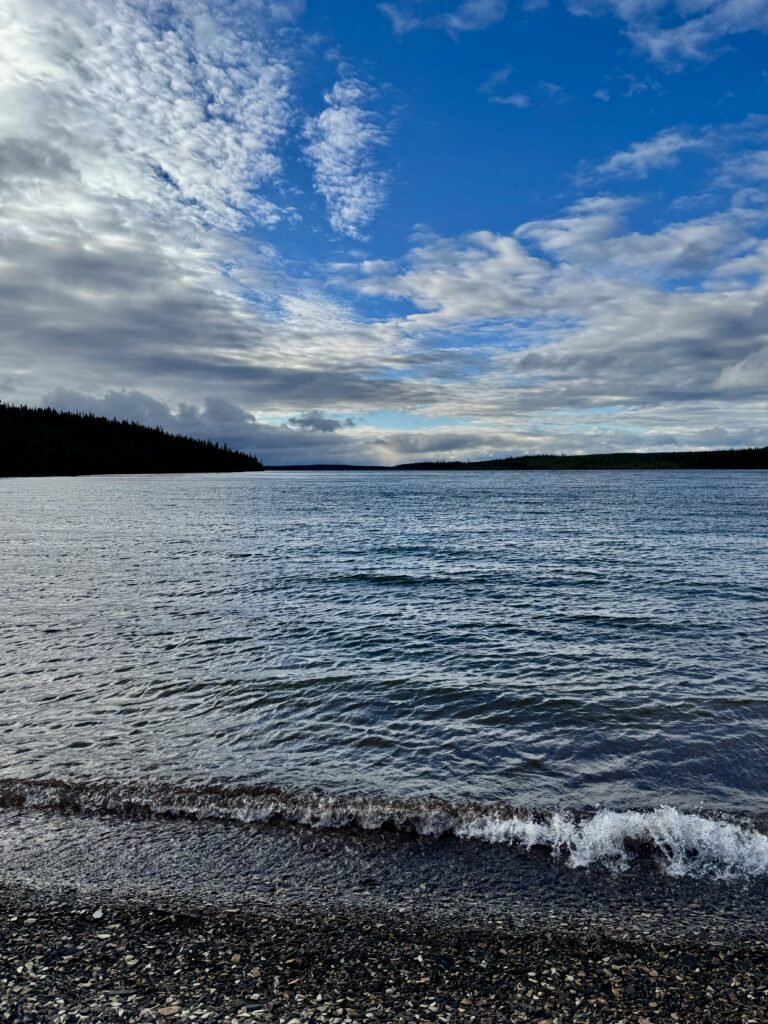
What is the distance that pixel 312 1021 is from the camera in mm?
6434

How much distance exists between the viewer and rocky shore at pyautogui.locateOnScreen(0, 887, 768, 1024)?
661 centimetres

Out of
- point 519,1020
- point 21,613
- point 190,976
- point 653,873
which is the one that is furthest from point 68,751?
point 21,613

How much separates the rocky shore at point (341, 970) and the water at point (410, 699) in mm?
2581

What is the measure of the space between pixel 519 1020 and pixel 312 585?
98.5 ft

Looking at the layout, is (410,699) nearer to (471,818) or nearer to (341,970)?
(471,818)

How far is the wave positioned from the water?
0.15ft

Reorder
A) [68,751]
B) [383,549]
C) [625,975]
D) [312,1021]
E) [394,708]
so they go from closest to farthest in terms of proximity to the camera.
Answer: [312,1021]
[625,975]
[68,751]
[394,708]
[383,549]

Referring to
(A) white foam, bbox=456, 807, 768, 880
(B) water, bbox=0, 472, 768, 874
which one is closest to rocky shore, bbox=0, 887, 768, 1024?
(A) white foam, bbox=456, 807, 768, 880

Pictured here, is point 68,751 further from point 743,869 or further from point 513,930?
point 743,869

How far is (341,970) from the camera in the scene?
24.0 ft

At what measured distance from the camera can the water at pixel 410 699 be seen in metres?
11.7

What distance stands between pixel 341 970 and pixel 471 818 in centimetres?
439

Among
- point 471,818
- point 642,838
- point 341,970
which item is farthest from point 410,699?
point 341,970

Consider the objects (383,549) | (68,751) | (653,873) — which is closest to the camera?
(653,873)
